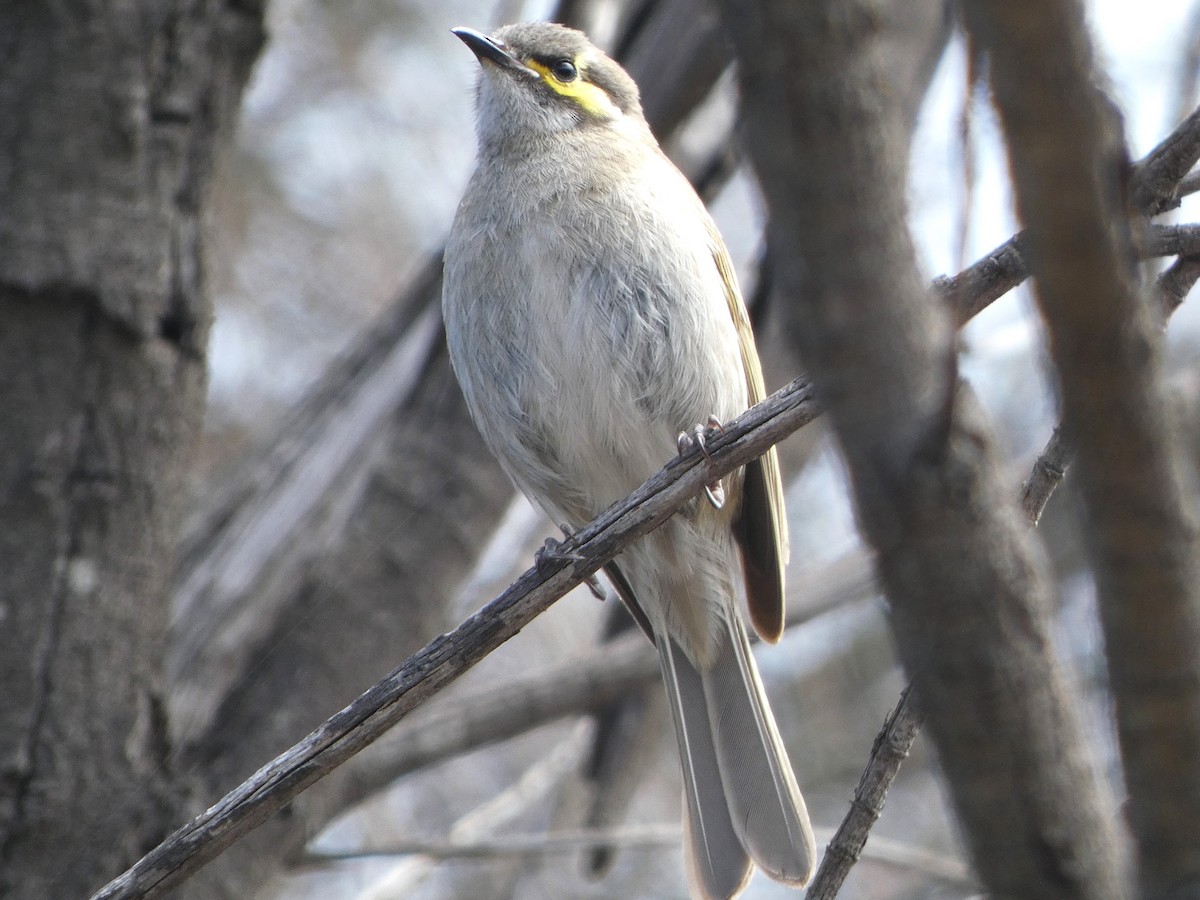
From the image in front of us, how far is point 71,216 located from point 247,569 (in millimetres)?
1404

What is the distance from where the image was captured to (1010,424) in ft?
30.0

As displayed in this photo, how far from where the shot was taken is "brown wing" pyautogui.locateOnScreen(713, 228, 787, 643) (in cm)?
425

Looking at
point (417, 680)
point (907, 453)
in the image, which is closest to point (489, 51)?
point (417, 680)

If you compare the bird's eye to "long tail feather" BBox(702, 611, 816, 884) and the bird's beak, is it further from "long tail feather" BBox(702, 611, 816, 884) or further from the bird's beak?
"long tail feather" BBox(702, 611, 816, 884)

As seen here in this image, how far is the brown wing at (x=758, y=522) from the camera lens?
4.25 meters

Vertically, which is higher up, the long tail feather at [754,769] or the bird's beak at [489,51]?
the bird's beak at [489,51]

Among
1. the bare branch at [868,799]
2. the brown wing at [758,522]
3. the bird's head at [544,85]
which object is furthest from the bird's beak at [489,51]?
the bare branch at [868,799]

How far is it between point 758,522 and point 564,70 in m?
1.98

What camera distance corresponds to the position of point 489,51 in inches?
195

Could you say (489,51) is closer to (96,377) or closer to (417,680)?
(96,377)

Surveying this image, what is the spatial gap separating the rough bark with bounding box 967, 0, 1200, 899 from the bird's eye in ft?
12.9

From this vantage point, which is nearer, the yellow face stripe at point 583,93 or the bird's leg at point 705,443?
the bird's leg at point 705,443

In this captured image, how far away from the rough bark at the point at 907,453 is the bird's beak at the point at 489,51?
3750 mm

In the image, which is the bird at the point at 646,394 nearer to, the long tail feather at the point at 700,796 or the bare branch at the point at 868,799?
the long tail feather at the point at 700,796
